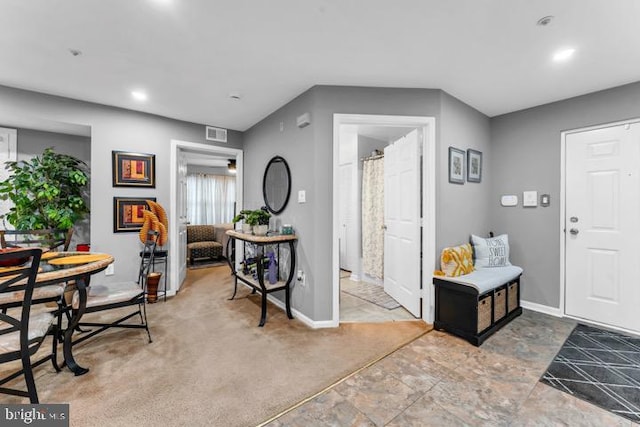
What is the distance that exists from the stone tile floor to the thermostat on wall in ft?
5.41

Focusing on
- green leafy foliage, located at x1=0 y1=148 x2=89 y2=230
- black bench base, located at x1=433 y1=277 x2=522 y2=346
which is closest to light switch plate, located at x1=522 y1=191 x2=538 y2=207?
black bench base, located at x1=433 y1=277 x2=522 y2=346

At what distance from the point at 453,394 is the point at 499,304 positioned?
136 centimetres

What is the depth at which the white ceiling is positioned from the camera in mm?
1683

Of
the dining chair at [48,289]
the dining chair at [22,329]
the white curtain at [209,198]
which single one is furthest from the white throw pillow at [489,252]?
the white curtain at [209,198]

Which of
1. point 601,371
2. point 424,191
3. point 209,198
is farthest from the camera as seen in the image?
point 209,198

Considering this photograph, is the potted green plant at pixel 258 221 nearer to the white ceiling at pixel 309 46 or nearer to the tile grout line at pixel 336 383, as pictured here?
the white ceiling at pixel 309 46

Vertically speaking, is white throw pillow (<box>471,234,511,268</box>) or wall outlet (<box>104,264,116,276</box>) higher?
white throw pillow (<box>471,234,511,268</box>)

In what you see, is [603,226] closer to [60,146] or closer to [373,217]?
[373,217]

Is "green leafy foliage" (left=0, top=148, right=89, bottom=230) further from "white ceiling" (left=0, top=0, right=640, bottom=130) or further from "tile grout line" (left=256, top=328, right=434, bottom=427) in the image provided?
"tile grout line" (left=256, top=328, right=434, bottom=427)

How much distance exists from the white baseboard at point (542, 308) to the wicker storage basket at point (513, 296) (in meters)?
0.39

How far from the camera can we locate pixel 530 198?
127 inches

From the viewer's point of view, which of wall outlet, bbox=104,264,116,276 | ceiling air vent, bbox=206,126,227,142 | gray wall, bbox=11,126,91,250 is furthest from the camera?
ceiling air vent, bbox=206,126,227,142

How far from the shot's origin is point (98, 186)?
10.7 feet

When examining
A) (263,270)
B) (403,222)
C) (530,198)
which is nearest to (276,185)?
(263,270)
